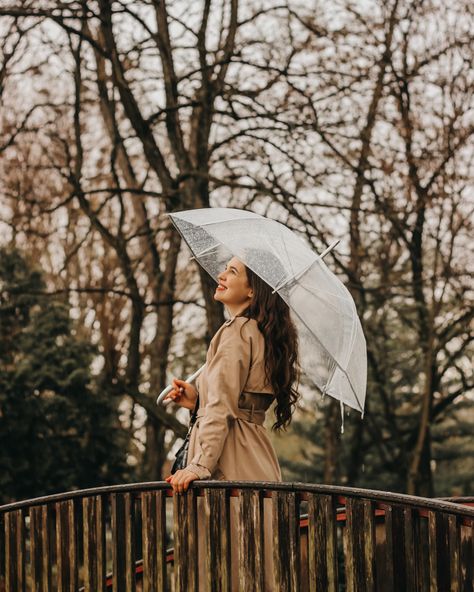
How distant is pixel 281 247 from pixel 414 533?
4.78ft

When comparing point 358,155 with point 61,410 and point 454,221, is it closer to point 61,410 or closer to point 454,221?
point 454,221

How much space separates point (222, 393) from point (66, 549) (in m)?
1.35

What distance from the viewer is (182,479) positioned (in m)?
4.01

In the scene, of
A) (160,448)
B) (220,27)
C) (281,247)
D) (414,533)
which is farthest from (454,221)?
(414,533)

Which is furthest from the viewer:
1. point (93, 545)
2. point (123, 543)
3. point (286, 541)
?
point (93, 545)

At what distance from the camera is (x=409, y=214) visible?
11625 millimetres

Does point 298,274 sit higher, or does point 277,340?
point 298,274

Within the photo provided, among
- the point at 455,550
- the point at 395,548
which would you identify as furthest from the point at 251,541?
the point at 455,550

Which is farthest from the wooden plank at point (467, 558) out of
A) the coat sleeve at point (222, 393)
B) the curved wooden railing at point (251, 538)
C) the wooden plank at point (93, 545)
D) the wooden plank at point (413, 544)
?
the wooden plank at point (93, 545)

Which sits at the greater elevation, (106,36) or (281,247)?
(106,36)

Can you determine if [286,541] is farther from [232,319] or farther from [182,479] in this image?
[232,319]

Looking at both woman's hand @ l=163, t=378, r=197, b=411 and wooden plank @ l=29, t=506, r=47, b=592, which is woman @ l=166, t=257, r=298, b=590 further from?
wooden plank @ l=29, t=506, r=47, b=592

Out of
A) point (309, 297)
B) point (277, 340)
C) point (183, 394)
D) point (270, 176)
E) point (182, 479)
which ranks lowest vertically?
point (182, 479)

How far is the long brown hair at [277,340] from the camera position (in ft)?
14.0
